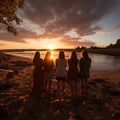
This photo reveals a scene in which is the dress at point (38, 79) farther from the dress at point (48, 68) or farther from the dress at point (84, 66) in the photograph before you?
the dress at point (84, 66)

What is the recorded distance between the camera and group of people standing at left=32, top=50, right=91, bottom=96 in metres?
8.59

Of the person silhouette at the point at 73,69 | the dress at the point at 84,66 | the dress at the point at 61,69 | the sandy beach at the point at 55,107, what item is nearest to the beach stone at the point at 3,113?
the sandy beach at the point at 55,107

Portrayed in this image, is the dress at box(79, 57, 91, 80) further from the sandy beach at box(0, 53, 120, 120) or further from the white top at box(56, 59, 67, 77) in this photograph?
the sandy beach at box(0, 53, 120, 120)

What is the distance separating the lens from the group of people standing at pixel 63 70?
8.59 metres

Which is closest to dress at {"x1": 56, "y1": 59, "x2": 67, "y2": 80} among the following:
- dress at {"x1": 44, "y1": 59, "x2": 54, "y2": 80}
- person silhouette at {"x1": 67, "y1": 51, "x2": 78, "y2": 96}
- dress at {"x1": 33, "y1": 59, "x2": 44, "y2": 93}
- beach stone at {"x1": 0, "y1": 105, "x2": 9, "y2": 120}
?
person silhouette at {"x1": 67, "y1": 51, "x2": 78, "y2": 96}

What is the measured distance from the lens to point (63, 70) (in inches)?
339

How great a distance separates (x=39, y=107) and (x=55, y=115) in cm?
93

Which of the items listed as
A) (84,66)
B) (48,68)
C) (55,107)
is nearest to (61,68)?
(48,68)

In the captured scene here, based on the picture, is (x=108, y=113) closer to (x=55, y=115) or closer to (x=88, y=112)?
(x=88, y=112)

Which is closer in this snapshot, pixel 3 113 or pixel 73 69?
pixel 3 113

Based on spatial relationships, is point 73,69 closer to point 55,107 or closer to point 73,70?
point 73,70

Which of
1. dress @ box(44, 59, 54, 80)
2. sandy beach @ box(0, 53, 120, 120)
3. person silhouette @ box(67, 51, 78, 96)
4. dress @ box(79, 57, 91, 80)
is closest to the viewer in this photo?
sandy beach @ box(0, 53, 120, 120)

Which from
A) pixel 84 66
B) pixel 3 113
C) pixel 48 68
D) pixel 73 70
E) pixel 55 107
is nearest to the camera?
pixel 3 113

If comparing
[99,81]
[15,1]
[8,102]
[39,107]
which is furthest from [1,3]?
[99,81]
